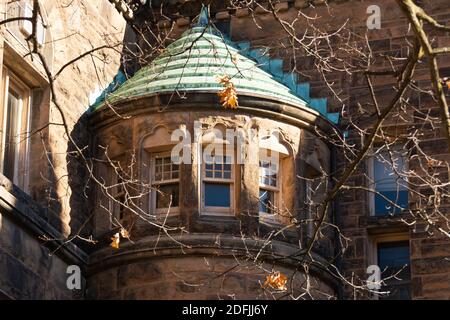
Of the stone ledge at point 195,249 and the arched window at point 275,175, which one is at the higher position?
the arched window at point 275,175

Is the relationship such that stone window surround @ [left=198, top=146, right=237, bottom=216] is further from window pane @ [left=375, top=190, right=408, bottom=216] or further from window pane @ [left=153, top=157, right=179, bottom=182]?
window pane @ [left=375, top=190, right=408, bottom=216]

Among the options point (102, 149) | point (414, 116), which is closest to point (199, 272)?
point (102, 149)

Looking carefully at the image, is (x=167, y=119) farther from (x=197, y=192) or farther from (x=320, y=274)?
(x=320, y=274)

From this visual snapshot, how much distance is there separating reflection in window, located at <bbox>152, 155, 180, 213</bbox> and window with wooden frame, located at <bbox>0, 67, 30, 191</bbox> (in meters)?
1.72

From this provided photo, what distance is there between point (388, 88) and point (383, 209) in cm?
168

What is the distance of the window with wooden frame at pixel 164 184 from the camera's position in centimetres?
2073

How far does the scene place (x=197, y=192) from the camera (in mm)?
20531

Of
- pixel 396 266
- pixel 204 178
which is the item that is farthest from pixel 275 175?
pixel 396 266

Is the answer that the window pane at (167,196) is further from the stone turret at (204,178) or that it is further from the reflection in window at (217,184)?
the reflection in window at (217,184)

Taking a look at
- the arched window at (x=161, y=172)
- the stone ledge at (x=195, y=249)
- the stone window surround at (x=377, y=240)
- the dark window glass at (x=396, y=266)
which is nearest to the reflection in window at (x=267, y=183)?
the stone ledge at (x=195, y=249)

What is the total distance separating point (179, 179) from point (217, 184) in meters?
0.49

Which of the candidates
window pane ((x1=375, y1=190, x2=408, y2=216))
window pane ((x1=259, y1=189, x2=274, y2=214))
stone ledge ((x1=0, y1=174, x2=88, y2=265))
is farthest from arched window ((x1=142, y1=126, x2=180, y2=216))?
window pane ((x1=375, y1=190, x2=408, y2=216))

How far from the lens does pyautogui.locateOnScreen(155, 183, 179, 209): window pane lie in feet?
68.0

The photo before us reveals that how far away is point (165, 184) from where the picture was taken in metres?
20.9
